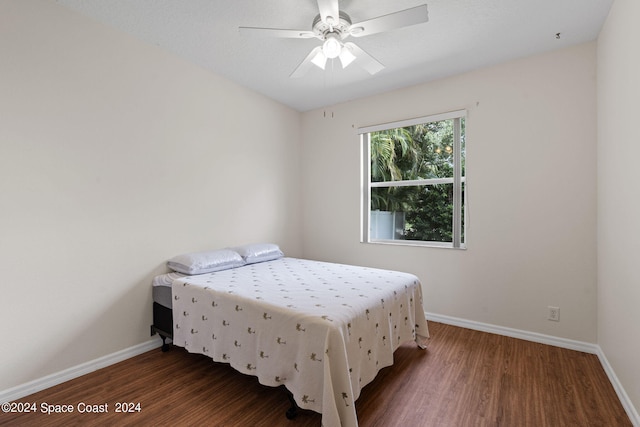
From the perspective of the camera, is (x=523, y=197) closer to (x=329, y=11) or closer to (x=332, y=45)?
(x=332, y=45)

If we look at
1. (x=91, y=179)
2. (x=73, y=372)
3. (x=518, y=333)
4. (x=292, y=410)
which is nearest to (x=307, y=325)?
(x=292, y=410)

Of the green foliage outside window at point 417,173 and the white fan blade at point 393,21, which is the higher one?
the white fan blade at point 393,21

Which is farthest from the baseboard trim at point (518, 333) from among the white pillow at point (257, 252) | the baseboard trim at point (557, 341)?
the white pillow at point (257, 252)

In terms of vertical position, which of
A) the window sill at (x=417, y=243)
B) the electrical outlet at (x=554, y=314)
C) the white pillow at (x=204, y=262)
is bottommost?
the electrical outlet at (x=554, y=314)

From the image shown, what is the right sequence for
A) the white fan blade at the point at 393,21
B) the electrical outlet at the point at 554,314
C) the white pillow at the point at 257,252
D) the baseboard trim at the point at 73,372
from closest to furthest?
the white fan blade at the point at 393,21
the baseboard trim at the point at 73,372
the electrical outlet at the point at 554,314
the white pillow at the point at 257,252

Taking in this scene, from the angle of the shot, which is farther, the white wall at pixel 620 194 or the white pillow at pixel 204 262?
the white pillow at pixel 204 262

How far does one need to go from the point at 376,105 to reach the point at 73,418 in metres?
3.71

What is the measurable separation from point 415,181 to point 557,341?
76.7 inches

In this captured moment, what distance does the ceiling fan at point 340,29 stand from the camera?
5.58ft

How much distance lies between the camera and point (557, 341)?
8.39 feet

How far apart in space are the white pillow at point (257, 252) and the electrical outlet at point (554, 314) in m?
2.63

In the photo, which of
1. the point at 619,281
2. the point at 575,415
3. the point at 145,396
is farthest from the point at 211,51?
the point at 575,415

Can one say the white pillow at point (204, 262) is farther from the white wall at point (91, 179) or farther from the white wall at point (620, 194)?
the white wall at point (620, 194)

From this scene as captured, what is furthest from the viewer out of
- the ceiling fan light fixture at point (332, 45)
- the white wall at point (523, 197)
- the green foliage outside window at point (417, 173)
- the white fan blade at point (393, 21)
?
the green foliage outside window at point (417, 173)
